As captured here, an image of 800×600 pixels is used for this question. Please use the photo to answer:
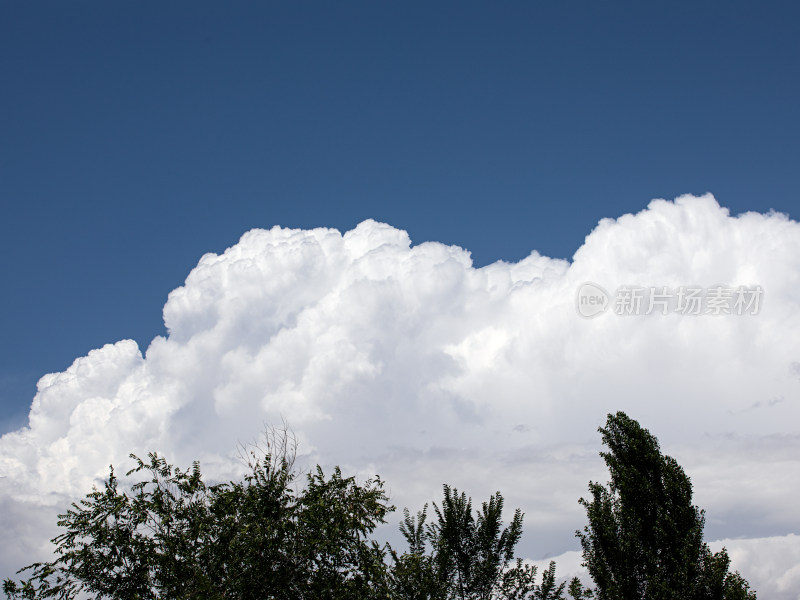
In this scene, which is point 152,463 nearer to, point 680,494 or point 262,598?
point 262,598

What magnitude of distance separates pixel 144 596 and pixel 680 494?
17.8 meters

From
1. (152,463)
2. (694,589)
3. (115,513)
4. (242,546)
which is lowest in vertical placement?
(694,589)

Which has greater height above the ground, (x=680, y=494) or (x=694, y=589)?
(x=680, y=494)

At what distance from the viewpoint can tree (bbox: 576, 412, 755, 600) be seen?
21250 millimetres

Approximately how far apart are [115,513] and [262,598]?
20.1 feet

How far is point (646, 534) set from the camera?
23156 mm

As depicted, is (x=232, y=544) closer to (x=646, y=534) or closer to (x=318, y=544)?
(x=318, y=544)

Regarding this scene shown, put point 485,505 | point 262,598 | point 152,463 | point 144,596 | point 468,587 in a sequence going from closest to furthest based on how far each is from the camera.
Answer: point 262,598 < point 144,596 < point 152,463 < point 468,587 < point 485,505

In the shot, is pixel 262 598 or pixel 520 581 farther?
pixel 520 581

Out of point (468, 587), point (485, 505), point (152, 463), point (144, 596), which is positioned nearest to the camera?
point (144, 596)

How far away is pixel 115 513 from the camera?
21500 mm

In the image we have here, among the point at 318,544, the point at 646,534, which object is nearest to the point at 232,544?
the point at 318,544

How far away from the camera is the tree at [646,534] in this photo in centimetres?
2125

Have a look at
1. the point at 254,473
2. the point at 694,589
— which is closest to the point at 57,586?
the point at 254,473
